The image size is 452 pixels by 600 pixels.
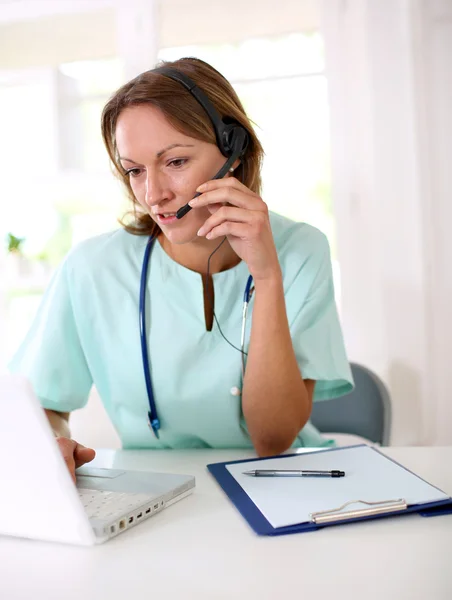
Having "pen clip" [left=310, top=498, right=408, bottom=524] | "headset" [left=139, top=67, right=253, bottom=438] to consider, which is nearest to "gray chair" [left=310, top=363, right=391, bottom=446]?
"headset" [left=139, top=67, right=253, bottom=438]

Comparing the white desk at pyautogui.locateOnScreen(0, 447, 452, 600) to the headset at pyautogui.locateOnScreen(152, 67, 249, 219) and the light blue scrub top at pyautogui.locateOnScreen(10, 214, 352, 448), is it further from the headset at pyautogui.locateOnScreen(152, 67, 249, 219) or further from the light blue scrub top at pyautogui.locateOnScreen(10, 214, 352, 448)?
the headset at pyautogui.locateOnScreen(152, 67, 249, 219)

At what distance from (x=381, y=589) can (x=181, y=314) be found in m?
0.86

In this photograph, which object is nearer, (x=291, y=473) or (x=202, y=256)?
(x=291, y=473)

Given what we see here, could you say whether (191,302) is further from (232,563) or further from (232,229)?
(232,563)

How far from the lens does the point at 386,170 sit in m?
2.39

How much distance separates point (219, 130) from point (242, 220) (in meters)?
0.20

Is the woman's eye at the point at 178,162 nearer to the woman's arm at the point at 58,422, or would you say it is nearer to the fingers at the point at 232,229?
the fingers at the point at 232,229

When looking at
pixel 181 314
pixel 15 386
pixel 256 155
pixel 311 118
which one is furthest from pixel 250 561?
pixel 311 118

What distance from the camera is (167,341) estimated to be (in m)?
Result: 1.37

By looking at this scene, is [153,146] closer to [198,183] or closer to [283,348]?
[198,183]

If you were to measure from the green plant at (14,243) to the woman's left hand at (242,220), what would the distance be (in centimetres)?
167

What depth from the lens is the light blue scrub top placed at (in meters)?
1.35

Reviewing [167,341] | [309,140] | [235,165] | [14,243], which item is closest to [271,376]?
[167,341]

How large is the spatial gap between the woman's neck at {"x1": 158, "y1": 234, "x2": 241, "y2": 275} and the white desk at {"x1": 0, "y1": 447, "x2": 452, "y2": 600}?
719mm
